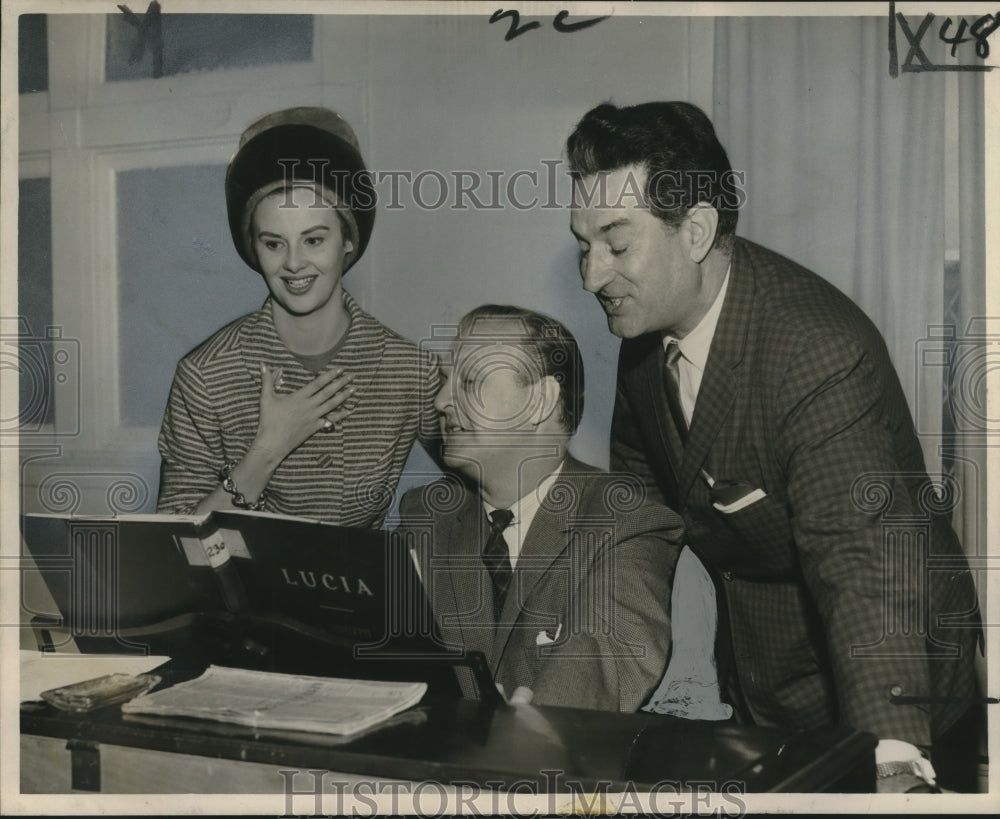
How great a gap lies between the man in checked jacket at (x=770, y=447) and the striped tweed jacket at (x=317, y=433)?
0.53 metres

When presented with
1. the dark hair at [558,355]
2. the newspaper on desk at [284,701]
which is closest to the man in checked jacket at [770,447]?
the dark hair at [558,355]

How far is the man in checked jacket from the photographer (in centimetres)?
250

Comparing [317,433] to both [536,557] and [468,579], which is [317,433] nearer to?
[468,579]

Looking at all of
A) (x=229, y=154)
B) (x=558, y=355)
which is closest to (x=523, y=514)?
(x=558, y=355)

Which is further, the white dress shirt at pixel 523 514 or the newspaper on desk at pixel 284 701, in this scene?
the white dress shirt at pixel 523 514

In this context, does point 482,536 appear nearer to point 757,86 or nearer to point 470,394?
point 470,394

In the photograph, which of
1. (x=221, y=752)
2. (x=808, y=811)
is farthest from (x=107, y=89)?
(x=808, y=811)

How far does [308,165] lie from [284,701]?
130 cm

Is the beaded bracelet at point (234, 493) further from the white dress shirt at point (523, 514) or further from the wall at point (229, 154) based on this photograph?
the white dress shirt at point (523, 514)

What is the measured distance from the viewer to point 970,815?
2.67 metres

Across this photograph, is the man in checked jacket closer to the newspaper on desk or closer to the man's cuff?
the man's cuff

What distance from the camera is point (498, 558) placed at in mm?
2631

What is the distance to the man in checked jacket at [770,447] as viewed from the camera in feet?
8.20

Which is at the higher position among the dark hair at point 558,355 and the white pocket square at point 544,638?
the dark hair at point 558,355
